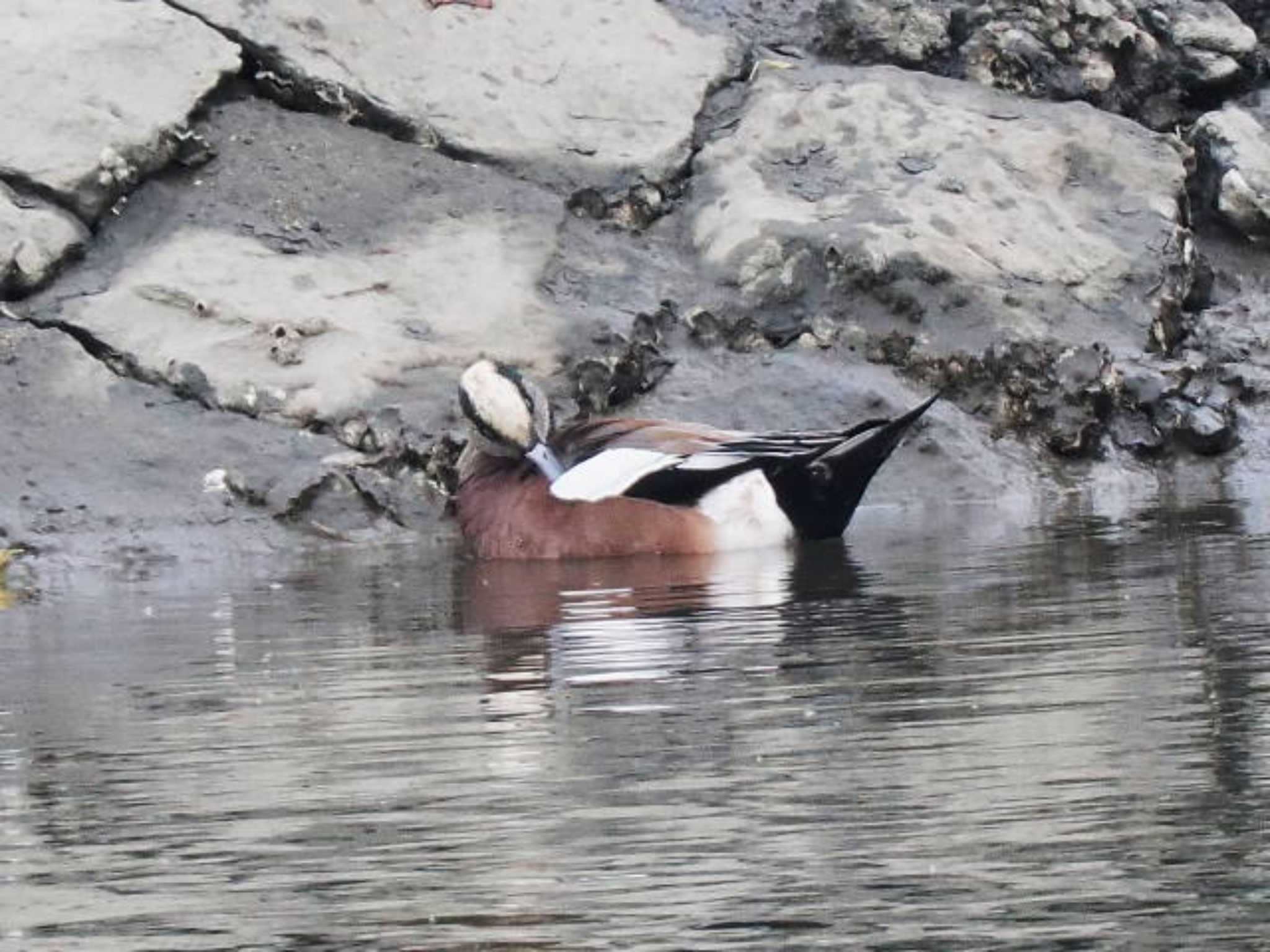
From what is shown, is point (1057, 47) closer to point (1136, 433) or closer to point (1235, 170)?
point (1235, 170)

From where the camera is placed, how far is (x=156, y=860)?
4480 millimetres

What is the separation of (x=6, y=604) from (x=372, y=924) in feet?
17.3

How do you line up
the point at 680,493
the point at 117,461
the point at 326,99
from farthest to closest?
1. the point at 326,99
2. the point at 117,461
3. the point at 680,493

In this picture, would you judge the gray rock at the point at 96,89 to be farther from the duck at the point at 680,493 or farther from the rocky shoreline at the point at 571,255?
the duck at the point at 680,493

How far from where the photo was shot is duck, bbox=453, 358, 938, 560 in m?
9.64

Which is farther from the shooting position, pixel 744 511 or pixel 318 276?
pixel 318 276

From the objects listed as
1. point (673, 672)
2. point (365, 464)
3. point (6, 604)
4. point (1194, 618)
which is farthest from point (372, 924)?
point (365, 464)

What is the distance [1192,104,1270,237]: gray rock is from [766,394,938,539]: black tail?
445 centimetres

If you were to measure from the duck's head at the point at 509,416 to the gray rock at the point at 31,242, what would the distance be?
1.91m

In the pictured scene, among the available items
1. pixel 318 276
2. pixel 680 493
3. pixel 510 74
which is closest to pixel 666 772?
pixel 680 493

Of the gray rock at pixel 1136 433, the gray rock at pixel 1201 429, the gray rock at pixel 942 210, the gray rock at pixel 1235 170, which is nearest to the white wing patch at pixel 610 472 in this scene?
the gray rock at pixel 942 210

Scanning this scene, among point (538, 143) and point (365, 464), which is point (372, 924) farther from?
point (538, 143)

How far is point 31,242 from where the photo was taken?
1142cm

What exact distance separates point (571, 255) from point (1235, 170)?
3341mm
